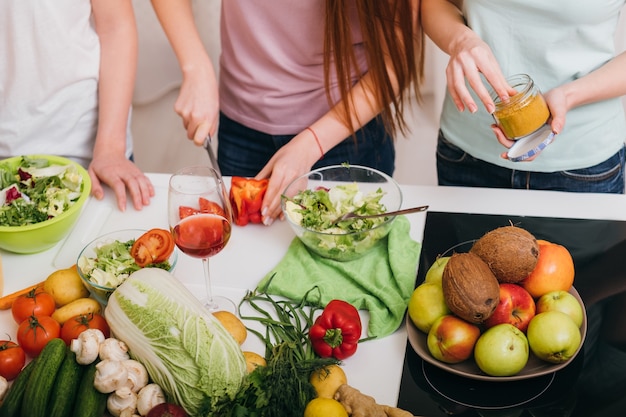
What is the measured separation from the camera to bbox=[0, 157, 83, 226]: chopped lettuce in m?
1.40

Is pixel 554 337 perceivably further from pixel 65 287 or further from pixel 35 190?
pixel 35 190

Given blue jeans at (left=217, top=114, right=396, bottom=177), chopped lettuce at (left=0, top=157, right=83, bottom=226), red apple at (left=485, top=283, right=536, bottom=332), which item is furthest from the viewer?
blue jeans at (left=217, top=114, right=396, bottom=177)

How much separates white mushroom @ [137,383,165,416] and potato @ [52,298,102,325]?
252 mm

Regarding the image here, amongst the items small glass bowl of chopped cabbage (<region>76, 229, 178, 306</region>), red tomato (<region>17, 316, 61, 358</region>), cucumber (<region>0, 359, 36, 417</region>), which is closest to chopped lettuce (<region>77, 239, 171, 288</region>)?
small glass bowl of chopped cabbage (<region>76, 229, 178, 306</region>)

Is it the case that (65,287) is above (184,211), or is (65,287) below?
below

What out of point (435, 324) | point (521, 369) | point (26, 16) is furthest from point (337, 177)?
point (26, 16)

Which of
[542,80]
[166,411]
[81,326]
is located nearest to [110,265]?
[81,326]

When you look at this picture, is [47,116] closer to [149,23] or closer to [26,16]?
[26,16]

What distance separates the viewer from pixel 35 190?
57.0 inches

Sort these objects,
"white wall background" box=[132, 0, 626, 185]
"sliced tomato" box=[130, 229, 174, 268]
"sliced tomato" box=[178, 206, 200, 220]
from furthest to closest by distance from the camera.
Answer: "white wall background" box=[132, 0, 626, 185] < "sliced tomato" box=[130, 229, 174, 268] < "sliced tomato" box=[178, 206, 200, 220]

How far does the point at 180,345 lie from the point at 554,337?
555 millimetres

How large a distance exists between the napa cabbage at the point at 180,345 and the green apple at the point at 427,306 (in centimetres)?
29

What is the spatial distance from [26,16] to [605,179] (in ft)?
4.36

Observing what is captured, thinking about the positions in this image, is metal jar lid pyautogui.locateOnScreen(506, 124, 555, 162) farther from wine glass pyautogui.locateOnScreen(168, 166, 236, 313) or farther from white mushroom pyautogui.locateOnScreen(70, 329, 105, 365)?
white mushroom pyautogui.locateOnScreen(70, 329, 105, 365)
